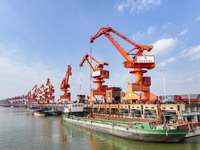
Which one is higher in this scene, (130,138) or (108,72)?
(108,72)

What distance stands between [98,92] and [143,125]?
4473cm

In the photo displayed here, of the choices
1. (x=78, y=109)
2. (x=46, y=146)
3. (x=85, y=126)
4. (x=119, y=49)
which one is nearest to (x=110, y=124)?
(x=85, y=126)

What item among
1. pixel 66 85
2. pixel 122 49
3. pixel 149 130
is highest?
pixel 122 49

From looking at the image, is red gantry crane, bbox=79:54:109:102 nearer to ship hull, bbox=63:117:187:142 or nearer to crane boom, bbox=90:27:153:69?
crane boom, bbox=90:27:153:69

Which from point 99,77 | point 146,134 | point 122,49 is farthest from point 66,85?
point 146,134

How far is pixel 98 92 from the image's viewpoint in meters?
65.2

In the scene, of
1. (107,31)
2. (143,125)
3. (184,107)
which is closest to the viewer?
(143,125)

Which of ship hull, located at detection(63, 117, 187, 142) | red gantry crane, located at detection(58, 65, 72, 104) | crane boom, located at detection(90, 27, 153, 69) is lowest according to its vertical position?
ship hull, located at detection(63, 117, 187, 142)

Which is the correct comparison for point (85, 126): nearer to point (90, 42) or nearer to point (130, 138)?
point (130, 138)

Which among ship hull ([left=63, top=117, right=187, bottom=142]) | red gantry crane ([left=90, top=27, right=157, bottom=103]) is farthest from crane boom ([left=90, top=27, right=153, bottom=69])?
ship hull ([left=63, top=117, right=187, bottom=142])

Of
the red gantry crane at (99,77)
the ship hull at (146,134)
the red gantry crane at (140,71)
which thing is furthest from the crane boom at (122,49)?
the ship hull at (146,134)

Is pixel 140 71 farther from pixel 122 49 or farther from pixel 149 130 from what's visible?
pixel 149 130

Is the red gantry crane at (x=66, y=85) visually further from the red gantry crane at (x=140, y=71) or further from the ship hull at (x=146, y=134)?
the ship hull at (x=146, y=134)

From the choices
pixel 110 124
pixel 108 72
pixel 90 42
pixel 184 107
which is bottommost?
pixel 110 124
